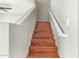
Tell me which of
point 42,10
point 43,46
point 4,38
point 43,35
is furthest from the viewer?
point 42,10

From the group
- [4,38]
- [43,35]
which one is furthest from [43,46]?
[4,38]

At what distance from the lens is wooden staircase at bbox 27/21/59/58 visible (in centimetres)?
397

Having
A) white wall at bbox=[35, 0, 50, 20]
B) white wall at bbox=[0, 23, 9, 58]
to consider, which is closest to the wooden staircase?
white wall at bbox=[0, 23, 9, 58]

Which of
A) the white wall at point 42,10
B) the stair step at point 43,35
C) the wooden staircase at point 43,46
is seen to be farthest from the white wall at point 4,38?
the white wall at point 42,10

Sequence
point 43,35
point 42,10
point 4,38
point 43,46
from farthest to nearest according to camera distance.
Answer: point 42,10 < point 43,35 < point 43,46 < point 4,38

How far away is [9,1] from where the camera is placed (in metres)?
3.32

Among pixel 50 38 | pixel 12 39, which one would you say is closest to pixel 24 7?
pixel 12 39

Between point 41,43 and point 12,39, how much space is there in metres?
2.45

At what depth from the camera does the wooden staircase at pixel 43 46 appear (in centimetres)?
397

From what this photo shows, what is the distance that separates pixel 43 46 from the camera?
14.2ft

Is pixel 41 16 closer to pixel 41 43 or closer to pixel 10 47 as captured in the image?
pixel 41 43

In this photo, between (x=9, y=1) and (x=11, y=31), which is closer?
(x=11, y=31)

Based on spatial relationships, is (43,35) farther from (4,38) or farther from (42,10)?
(4,38)

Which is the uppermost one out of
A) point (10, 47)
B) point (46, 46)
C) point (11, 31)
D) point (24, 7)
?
point (24, 7)
